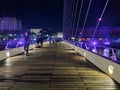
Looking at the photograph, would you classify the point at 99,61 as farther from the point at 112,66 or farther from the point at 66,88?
the point at 66,88

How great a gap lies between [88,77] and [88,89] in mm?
2950

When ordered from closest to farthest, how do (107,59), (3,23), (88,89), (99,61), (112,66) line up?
(88,89), (112,66), (107,59), (99,61), (3,23)

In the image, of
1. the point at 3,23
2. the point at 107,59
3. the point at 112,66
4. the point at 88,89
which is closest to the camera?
the point at 88,89

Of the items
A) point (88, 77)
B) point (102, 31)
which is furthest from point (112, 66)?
point (102, 31)

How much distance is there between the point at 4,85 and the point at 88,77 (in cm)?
379

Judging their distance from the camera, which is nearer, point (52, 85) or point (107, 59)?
point (52, 85)

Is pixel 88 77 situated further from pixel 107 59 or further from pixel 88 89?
pixel 88 89

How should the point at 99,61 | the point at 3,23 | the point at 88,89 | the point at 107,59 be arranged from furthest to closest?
1. the point at 3,23
2. the point at 99,61
3. the point at 107,59
4. the point at 88,89

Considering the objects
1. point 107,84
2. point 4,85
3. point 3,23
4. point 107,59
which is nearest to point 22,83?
point 4,85

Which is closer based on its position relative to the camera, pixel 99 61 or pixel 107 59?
pixel 107 59

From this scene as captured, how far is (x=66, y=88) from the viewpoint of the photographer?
1062cm

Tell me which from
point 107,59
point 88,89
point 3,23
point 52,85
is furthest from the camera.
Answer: point 3,23

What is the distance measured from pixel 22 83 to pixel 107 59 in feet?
14.4

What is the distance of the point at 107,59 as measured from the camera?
14320 mm
